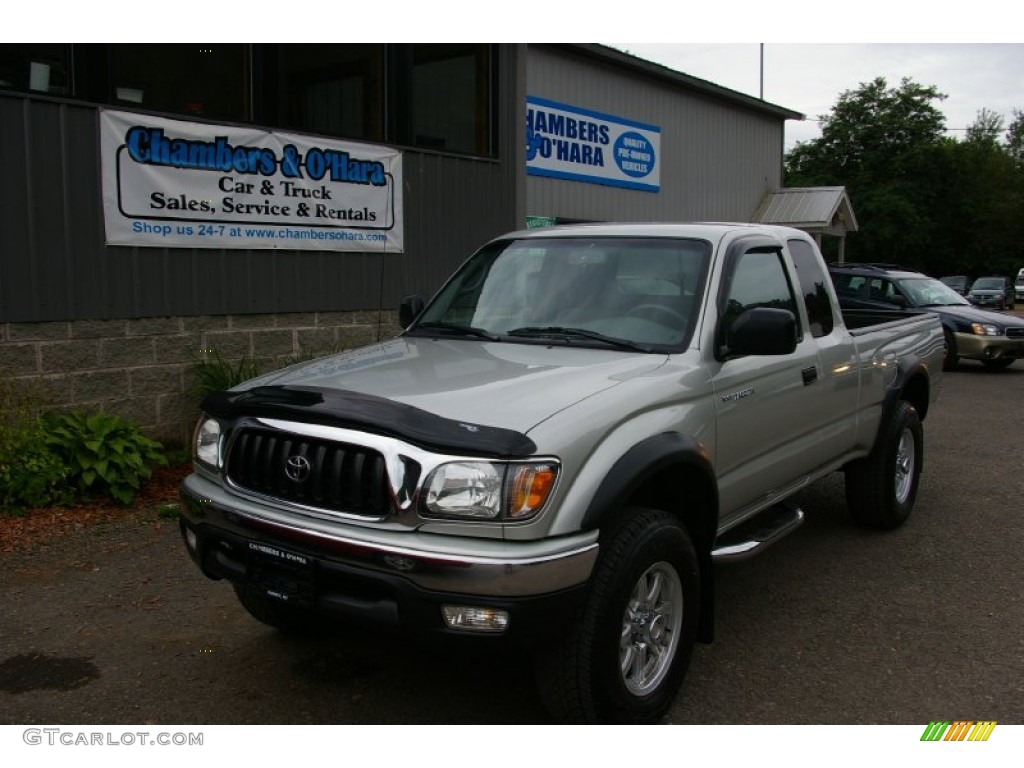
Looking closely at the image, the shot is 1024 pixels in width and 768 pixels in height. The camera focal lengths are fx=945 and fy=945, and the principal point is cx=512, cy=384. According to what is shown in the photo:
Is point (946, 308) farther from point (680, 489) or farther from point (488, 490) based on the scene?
point (488, 490)

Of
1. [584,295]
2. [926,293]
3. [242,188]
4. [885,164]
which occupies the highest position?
[885,164]

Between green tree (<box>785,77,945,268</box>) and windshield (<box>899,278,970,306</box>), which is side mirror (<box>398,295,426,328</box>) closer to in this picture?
windshield (<box>899,278,970,306</box>)

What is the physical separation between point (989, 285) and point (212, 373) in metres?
38.6

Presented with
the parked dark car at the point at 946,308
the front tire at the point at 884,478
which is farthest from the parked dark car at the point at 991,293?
the front tire at the point at 884,478

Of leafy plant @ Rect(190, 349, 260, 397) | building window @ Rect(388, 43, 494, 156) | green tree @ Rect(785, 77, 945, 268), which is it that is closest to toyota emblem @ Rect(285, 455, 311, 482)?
leafy plant @ Rect(190, 349, 260, 397)

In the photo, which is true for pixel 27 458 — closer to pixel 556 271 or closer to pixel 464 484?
pixel 556 271

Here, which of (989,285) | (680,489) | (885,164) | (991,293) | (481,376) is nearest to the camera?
(481,376)

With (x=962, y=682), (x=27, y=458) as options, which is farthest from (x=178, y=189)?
(x=962, y=682)

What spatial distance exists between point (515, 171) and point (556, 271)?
6236 millimetres

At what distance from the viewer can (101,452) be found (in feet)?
20.7

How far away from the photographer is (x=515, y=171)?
10.5 m

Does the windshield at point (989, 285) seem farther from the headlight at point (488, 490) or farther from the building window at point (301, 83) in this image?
the headlight at point (488, 490)

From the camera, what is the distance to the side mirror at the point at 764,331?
12.4ft

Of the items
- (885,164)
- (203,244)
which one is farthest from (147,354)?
(885,164)
